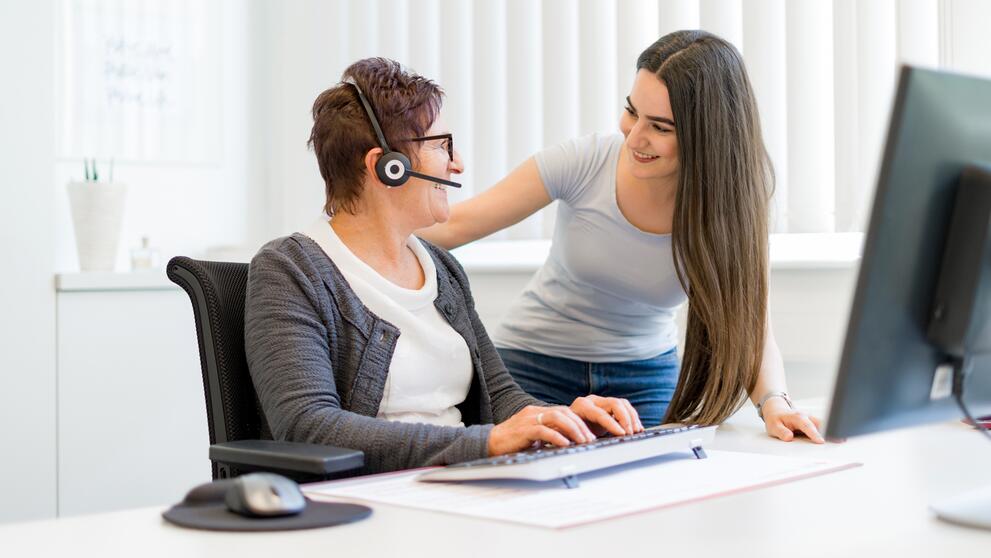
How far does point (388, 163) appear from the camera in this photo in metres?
1.66

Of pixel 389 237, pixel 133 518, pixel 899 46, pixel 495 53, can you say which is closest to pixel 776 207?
pixel 899 46

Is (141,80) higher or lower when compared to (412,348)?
higher

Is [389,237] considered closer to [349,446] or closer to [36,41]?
[349,446]

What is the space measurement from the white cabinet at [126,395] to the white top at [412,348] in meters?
1.53

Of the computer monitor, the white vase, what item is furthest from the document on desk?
the white vase

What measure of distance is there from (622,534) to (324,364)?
0.63m

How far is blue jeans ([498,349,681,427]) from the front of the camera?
218 centimetres

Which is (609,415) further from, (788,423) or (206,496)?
(206,496)

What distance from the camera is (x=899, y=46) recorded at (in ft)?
8.69

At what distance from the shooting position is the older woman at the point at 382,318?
140 cm

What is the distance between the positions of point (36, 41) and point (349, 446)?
1966 mm

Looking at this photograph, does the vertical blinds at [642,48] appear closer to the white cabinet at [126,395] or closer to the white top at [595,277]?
the white top at [595,277]

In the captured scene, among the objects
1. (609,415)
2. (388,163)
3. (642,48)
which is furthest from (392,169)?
(642,48)

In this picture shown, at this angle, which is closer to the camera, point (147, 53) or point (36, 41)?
point (36, 41)
